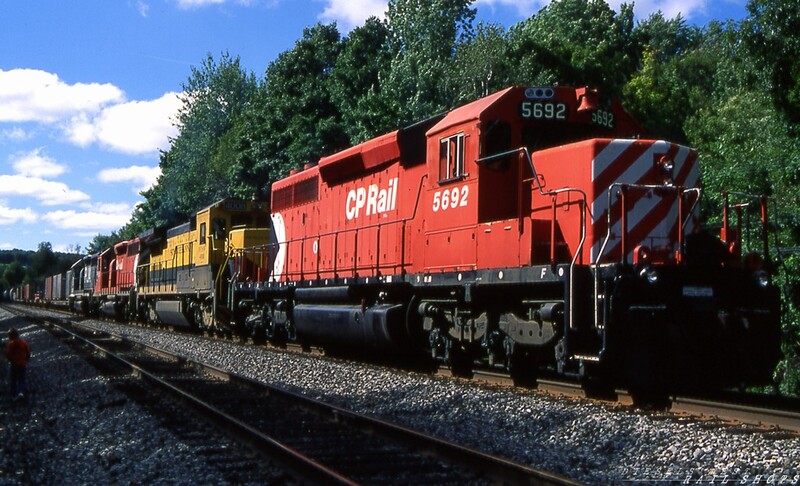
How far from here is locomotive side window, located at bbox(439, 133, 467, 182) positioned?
11391 millimetres

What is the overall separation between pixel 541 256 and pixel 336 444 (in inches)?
141

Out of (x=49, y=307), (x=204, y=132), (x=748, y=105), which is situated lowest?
(x=49, y=307)

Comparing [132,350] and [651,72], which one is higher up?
[651,72]

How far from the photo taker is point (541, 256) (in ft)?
33.4

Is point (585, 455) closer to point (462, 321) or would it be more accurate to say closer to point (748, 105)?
point (462, 321)

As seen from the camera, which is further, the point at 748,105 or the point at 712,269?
the point at 748,105

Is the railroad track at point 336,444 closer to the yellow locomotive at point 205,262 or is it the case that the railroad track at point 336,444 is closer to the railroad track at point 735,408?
the railroad track at point 735,408

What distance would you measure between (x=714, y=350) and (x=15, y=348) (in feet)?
28.5

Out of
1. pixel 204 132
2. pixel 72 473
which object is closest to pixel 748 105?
pixel 72 473

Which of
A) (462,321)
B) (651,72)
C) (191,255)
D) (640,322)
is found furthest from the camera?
(651,72)

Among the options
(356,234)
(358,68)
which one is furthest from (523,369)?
(358,68)

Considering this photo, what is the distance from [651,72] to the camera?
5425cm

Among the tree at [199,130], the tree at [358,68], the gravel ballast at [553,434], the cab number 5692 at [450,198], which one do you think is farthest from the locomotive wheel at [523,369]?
the tree at [199,130]

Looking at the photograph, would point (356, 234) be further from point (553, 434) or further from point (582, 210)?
point (553, 434)
